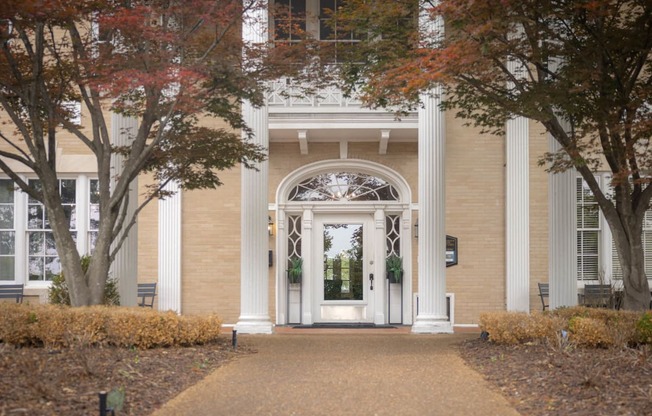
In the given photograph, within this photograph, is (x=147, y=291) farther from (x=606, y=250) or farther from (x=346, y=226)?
(x=606, y=250)

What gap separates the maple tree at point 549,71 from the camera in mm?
11719

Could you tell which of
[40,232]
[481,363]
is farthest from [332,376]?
[40,232]

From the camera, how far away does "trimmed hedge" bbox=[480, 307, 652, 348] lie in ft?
40.1

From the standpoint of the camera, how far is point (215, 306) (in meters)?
20.2

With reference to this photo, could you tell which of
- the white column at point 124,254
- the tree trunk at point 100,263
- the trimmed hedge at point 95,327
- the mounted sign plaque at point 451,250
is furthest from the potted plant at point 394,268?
the tree trunk at point 100,263

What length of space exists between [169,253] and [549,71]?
10.1m

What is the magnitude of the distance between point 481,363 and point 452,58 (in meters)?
3.90

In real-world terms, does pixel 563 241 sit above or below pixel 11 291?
above

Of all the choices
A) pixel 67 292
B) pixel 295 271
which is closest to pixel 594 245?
pixel 295 271

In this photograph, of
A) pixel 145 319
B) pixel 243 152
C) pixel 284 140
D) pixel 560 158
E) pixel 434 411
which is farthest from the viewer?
pixel 284 140

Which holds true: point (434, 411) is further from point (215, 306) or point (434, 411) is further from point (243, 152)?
point (215, 306)

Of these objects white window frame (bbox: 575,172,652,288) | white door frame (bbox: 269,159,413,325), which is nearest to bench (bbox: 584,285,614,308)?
white window frame (bbox: 575,172,652,288)

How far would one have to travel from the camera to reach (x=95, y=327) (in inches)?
489

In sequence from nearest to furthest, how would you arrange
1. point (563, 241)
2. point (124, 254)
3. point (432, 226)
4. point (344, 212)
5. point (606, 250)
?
point (124, 254) < point (563, 241) < point (432, 226) < point (606, 250) < point (344, 212)
